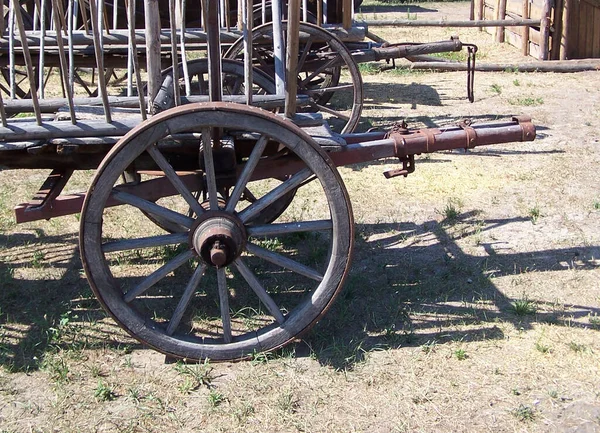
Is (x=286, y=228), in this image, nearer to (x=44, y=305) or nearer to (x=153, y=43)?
(x=153, y=43)

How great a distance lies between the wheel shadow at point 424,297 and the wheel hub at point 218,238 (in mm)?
684

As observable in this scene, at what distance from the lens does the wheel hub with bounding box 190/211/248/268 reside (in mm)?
3625

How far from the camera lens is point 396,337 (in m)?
4.06

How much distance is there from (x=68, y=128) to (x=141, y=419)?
1426mm

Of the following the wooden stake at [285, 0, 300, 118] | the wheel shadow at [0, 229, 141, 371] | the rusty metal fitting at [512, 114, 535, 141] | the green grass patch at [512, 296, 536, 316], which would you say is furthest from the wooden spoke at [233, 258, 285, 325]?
the rusty metal fitting at [512, 114, 535, 141]

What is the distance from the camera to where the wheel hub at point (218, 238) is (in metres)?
3.62

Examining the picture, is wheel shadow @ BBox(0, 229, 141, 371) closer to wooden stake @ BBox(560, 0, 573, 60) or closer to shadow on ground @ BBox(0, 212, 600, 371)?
shadow on ground @ BBox(0, 212, 600, 371)

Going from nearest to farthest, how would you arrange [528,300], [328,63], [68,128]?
1. [68,128]
2. [528,300]
3. [328,63]

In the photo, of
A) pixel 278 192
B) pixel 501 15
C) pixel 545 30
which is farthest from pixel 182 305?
pixel 501 15

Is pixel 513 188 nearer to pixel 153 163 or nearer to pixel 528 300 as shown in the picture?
pixel 528 300

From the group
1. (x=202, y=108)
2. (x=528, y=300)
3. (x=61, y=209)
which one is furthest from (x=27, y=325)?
(x=528, y=300)

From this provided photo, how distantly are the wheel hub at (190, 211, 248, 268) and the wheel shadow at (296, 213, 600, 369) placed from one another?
26.9 inches

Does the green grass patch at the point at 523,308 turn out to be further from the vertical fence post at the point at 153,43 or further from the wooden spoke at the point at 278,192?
the vertical fence post at the point at 153,43

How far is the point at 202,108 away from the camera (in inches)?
136
